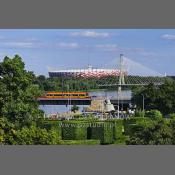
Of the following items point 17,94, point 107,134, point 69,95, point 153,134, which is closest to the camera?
point 153,134

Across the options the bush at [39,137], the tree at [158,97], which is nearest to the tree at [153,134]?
the tree at [158,97]

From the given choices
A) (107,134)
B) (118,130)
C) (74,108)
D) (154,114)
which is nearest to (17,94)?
(74,108)

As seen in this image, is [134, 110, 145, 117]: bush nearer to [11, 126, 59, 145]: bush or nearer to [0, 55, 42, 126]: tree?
[11, 126, 59, 145]: bush

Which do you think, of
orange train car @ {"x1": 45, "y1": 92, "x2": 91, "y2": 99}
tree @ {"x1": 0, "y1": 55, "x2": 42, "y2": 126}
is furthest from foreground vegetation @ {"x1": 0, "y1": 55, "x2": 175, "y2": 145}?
orange train car @ {"x1": 45, "y1": 92, "x2": 91, "y2": 99}

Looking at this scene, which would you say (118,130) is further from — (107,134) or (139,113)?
(139,113)

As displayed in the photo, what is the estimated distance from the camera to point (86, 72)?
13656 mm

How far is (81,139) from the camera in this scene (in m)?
13.4

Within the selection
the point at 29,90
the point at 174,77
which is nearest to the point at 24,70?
the point at 29,90

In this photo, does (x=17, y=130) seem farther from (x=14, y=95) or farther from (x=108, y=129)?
(x=108, y=129)

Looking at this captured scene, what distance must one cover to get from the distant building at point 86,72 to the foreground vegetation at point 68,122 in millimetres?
239

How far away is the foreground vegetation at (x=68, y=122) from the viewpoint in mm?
13344

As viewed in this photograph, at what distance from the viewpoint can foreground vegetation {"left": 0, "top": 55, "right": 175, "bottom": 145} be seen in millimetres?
13344

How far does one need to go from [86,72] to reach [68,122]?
106cm

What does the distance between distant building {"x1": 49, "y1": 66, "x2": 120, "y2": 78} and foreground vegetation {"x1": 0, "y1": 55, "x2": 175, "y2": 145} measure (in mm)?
239
